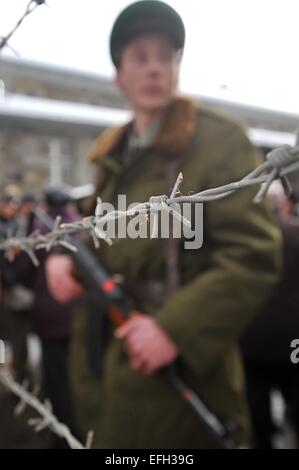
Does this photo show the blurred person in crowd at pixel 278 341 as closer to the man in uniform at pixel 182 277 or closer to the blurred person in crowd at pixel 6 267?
the man in uniform at pixel 182 277

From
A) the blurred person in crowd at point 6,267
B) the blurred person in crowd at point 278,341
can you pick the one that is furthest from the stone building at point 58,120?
the blurred person in crowd at point 278,341

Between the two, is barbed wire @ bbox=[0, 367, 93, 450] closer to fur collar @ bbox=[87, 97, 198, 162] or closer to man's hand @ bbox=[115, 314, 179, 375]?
man's hand @ bbox=[115, 314, 179, 375]

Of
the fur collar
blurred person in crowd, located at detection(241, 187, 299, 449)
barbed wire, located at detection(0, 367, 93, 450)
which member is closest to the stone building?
the fur collar

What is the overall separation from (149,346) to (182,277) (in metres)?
0.13

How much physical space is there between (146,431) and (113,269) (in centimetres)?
28

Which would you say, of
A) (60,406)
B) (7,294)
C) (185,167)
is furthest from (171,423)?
(7,294)

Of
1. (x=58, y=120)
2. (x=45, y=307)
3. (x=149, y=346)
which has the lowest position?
(x=149, y=346)

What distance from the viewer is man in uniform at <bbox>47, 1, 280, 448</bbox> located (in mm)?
768

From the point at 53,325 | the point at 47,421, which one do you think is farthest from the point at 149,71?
the point at 53,325

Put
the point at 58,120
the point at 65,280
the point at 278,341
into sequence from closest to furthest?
the point at 65,280 < the point at 278,341 < the point at 58,120

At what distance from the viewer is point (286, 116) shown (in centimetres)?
60

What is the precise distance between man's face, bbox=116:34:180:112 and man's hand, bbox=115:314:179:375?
13.8 inches

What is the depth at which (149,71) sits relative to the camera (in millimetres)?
650

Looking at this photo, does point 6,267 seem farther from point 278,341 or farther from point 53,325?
point 278,341
